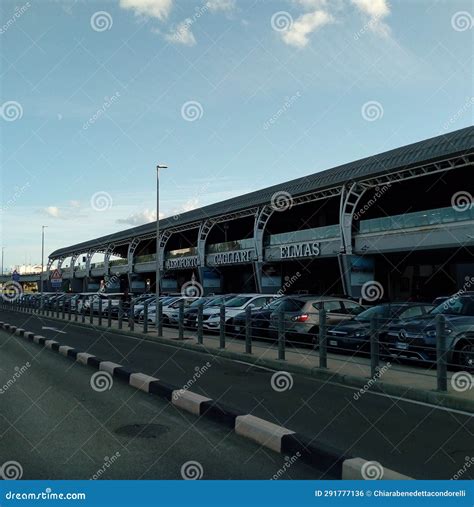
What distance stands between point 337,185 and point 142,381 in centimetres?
2390

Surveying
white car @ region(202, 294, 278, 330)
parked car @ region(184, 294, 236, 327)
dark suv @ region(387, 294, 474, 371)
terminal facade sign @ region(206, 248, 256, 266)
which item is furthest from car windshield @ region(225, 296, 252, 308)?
Result: terminal facade sign @ region(206, 248, 256, 266)

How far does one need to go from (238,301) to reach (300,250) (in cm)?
1343

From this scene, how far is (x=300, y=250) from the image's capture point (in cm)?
3494

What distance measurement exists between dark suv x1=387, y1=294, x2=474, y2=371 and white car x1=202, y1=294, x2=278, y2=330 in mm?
9197

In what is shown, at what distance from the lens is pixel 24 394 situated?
894cm

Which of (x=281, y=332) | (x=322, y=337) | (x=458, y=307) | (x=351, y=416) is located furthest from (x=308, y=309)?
(x=351, y=416)

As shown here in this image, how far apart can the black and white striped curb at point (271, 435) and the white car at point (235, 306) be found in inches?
435

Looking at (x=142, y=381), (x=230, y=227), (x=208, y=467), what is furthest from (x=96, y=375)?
(x=230, y=227)

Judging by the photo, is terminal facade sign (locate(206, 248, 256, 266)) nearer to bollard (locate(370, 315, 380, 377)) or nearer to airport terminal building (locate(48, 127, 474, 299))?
airport terminal building (locate(48, 127, 474, 299))

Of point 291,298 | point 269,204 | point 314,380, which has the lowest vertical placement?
point 314,380

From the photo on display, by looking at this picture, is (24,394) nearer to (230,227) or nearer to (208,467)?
(208,467)

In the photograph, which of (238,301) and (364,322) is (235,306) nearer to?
(238,301)

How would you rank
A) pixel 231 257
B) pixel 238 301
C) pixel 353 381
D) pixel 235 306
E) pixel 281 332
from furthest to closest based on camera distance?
pixel 231 257 → pixel 238 301 → pixel 235 306 → pixel 281 332 → pixel 353 381
